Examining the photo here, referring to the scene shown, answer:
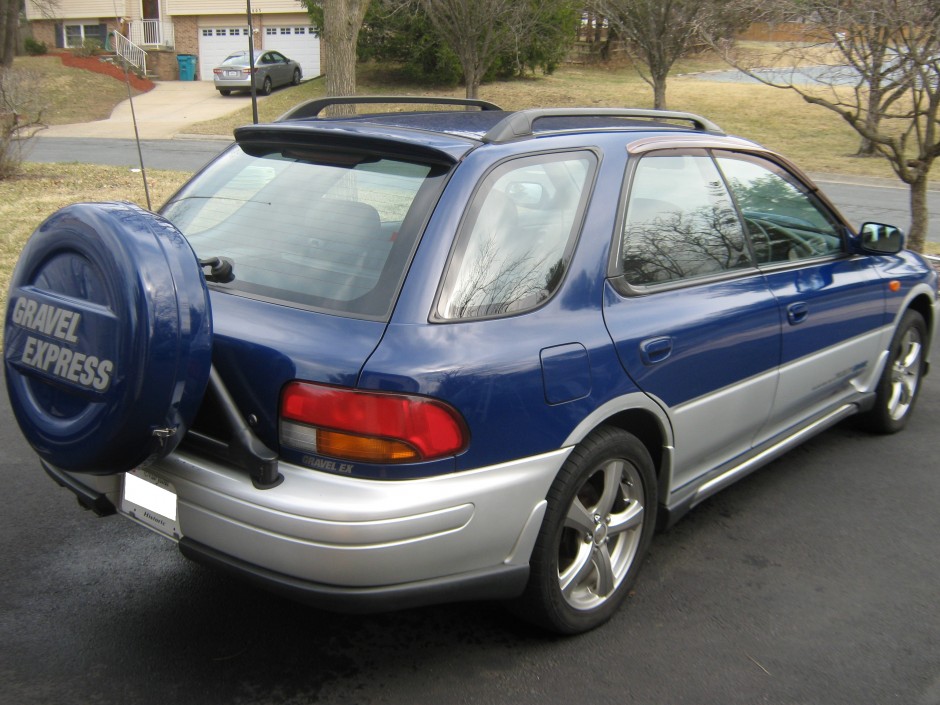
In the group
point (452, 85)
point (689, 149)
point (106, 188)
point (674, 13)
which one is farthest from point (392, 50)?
point (689, 149)

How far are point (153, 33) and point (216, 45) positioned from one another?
3.26 metres

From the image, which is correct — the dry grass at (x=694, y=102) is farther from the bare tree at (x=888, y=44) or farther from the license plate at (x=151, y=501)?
the license plate at (x=151, y=501)

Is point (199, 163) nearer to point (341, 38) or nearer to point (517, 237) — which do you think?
point (341, 38)

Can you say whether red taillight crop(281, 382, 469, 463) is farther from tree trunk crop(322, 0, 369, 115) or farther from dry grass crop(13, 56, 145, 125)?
dry grass crop(13, 56, 145, 125)

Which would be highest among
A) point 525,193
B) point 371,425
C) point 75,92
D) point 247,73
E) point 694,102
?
point 247,73

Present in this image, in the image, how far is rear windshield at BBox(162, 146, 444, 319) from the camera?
2846 millimetres

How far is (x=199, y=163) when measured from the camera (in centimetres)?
1823

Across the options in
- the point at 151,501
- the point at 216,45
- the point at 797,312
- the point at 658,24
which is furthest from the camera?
the point at 216,45

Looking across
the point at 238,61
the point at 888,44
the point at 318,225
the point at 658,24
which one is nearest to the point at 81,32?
the point at 238,61

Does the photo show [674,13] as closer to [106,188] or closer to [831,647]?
[106,188]

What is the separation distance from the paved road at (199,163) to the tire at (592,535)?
10571 millimetres

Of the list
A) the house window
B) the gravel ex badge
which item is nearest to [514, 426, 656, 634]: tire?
the gravel ex badge

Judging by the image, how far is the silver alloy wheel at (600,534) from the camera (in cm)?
315

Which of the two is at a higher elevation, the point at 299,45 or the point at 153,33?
the point at 153,33
